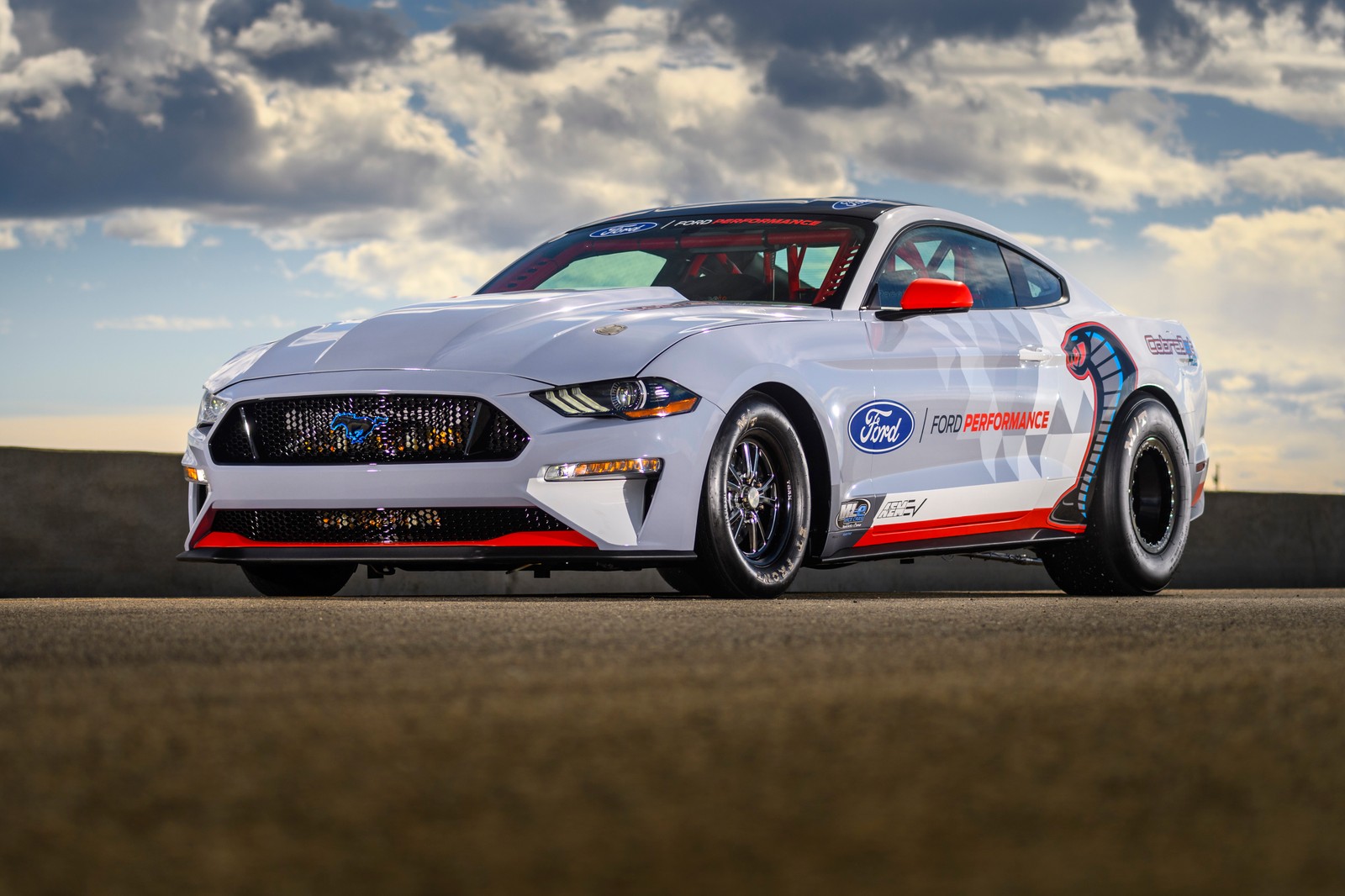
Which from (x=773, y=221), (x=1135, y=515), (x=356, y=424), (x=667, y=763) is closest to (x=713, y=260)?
(x=773, y=221)

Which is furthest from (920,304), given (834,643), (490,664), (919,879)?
(919,879)

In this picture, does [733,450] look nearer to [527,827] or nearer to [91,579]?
[527,827]

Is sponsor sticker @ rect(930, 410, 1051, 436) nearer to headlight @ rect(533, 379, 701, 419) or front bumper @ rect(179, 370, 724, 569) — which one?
front bumper @ rect(179, 370, 724, 569)

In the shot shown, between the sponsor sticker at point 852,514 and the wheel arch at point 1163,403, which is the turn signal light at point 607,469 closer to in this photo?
the sponsor sticker at point 852,514

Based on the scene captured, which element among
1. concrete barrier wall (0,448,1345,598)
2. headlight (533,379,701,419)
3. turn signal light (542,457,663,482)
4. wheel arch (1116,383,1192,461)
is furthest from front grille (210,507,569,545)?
concrete barrier wall (0,448,1345,598)

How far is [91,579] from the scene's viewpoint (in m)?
10.1

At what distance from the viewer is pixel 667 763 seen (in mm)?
2520

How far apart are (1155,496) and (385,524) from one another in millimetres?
4261

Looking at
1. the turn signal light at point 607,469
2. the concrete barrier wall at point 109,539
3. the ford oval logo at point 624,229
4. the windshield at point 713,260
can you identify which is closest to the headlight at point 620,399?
the turn signal light at point 607,469

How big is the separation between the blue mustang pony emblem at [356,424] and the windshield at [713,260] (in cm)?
167

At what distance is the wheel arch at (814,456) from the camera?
6.66 metres

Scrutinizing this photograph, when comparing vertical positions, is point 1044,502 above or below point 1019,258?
below

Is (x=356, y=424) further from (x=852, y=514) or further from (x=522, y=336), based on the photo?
(x=852, y=514)

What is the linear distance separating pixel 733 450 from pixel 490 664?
275cm
